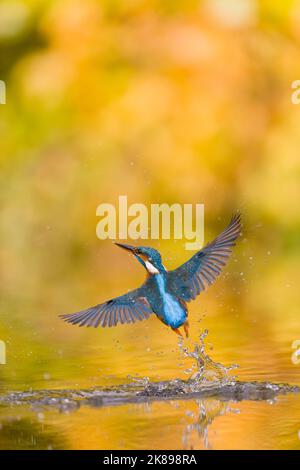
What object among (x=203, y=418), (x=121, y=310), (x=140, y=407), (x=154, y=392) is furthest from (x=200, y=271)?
(x=203, y=418)

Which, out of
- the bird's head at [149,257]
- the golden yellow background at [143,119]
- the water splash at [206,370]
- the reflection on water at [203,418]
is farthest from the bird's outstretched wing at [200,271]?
the golden yellow background at [143,119]

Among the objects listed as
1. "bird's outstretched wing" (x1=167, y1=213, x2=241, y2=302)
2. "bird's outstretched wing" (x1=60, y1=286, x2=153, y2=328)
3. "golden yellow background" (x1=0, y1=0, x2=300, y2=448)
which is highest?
"golden yellow background" (x1=0, y1=0, x2=300, y2=448)

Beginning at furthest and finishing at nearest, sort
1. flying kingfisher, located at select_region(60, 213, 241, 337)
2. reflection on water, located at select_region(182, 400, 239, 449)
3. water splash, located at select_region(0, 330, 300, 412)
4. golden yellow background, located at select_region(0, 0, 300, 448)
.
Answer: golden yellow background, located at select_region(0, 0, 300, 448)
flying kingfisher, located at select_region(60, 213, 241, 337)
water splash, located at select_region(0, 330, 300, 412)
reflection on water, located at select_region(182, 400, 239, 449)

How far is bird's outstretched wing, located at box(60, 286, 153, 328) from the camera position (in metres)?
4.58

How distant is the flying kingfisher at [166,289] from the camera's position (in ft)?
14.9

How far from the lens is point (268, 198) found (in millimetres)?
11711

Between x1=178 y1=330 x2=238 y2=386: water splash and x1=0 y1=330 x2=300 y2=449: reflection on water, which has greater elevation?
x1=178 y1=330 x2=238 y2=386: water splash

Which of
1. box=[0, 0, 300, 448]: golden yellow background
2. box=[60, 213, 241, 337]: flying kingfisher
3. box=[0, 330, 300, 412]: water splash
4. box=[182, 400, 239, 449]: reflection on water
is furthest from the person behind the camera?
box=[0, 0, 300, 448]: golden yellow background

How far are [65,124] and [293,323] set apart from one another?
22.7 feet

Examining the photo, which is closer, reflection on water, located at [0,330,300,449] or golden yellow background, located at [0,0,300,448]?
reflection on water, located at [0,330,300,449]

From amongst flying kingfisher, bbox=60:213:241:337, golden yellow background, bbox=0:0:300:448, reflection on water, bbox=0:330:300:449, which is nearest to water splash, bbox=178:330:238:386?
reflection on water, bbox=0:330:300:449

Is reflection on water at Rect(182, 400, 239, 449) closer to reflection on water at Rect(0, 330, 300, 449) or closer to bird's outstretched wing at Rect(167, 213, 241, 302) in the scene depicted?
reflection on water at Rect(0, 330, 300, 449)
